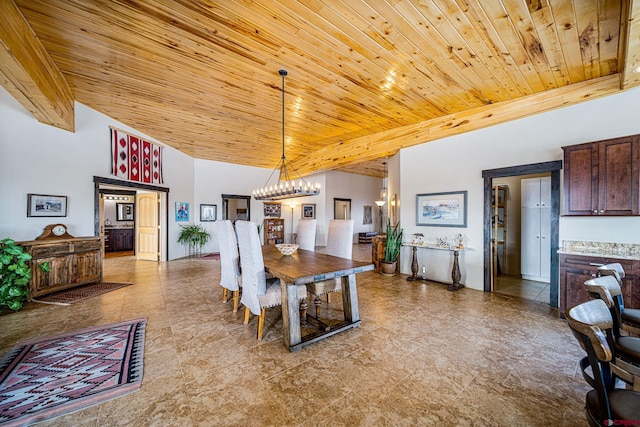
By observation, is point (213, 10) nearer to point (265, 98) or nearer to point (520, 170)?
point (265, 98)

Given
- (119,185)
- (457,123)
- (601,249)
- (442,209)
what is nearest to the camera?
(601,249)

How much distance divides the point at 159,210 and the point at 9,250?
3.64 m

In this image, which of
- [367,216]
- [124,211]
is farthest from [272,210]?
[124,211]


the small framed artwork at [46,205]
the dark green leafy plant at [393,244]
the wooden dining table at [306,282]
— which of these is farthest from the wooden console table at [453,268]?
the small framed artwork at [46,205]

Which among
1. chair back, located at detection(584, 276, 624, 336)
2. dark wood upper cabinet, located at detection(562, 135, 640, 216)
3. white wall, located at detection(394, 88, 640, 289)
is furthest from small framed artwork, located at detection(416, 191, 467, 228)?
chair back, located at detection(584, 276, 624, 336)

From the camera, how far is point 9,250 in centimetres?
329

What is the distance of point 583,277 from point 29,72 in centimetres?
655

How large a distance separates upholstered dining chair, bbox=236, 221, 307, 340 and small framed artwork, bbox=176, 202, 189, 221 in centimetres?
542

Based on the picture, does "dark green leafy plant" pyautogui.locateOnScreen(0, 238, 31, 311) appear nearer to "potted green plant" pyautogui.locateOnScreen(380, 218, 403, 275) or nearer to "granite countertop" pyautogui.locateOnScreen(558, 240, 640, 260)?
"potted green plant" pyautogui.locateOnScreen(380, 218, 403, 275)

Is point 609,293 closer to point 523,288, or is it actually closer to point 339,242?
point 339,242

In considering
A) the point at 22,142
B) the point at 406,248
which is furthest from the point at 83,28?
the point at 406,248

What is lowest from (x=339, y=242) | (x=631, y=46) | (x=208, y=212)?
(x=339, y=242)

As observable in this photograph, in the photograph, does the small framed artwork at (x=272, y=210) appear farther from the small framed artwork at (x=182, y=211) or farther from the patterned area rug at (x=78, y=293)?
the patterned area rug at (x=78, y=293)

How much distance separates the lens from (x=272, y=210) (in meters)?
9.62
